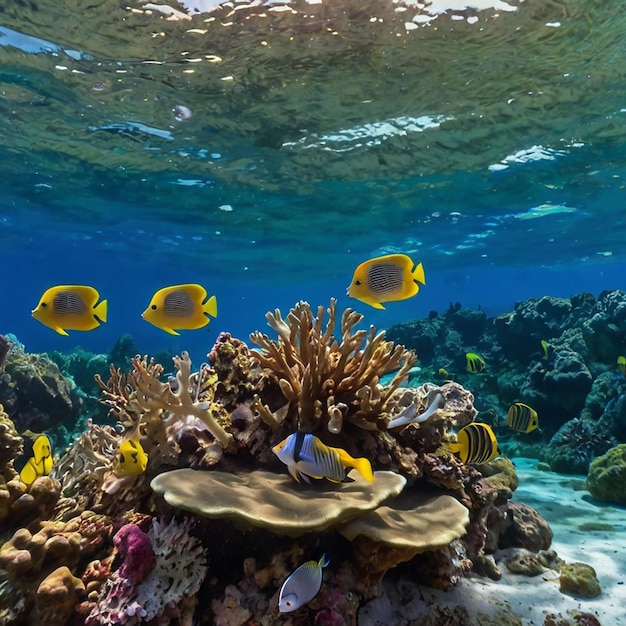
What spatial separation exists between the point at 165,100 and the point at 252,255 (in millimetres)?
24543

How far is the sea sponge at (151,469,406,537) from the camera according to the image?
8.73 ft

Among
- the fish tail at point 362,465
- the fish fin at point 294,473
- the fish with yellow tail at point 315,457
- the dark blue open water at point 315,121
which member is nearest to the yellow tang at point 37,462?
the fish fin at point 294,473

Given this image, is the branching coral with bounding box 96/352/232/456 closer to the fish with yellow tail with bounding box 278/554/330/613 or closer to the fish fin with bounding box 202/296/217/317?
the fish fin with bounding box 202/296/217/317

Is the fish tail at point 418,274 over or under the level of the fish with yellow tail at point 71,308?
over

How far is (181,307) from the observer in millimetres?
4176

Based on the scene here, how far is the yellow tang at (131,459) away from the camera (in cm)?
330

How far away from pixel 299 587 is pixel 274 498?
0.55 m

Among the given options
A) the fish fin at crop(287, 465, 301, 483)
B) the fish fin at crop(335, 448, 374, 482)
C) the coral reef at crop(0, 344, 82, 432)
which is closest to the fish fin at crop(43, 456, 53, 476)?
the fish fin at crop(287, 465, 301, 483)

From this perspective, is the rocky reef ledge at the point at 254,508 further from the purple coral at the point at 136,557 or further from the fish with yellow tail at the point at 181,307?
the fish with yellow tail at the point at 181,307

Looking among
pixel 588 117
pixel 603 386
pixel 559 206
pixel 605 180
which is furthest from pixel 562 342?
pixel 559 206

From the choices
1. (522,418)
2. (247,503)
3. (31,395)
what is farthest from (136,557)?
(31,395)

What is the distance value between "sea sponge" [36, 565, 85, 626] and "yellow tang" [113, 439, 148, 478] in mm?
741

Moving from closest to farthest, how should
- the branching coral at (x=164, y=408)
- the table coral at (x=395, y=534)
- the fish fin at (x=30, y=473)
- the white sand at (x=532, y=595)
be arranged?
the table coral at (x=395, y=534) < the white sand at (x=532, y=595) < the branching coral at (x=164, y=408) < the fish fin at (x=30, y=473)

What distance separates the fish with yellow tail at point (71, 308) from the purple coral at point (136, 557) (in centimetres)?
198
